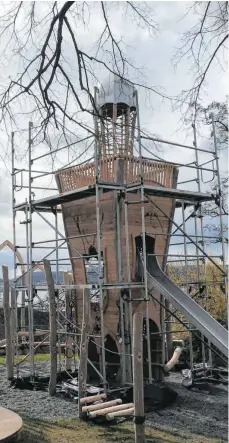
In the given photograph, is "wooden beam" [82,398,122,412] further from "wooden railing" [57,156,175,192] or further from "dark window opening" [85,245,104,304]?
"wooden railing" [57,156,175,192]

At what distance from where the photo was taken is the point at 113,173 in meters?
12.1

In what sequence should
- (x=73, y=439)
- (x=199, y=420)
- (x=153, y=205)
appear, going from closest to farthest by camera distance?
(x=73, y=439) < (x=199, y=420) < (x=153, y=205)

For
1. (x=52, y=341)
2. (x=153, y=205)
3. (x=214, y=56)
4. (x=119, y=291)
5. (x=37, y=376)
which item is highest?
(x=214, y=56)

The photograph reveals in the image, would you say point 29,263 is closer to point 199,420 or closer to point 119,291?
point 119,291

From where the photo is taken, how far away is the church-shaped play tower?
11.5 m

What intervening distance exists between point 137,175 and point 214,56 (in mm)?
6646

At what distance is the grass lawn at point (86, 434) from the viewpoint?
8.29m

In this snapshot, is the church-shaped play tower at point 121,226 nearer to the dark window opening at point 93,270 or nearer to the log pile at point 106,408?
the dark window opening at point 93,270

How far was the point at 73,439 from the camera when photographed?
27.6ft

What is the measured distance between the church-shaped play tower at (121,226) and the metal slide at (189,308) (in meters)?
0.33

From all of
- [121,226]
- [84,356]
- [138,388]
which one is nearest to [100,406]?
[84,356]

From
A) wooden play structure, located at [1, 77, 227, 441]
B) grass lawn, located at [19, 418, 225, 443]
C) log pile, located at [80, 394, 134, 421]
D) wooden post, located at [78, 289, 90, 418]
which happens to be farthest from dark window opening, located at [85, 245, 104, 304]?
grass lawn, located at [19, 418, 225, 443]

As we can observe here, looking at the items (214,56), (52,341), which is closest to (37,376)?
(52,341)

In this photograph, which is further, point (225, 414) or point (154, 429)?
point (225, 414)
